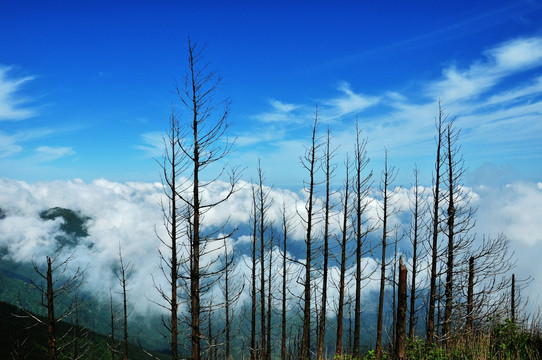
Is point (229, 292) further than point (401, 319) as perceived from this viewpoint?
Yes

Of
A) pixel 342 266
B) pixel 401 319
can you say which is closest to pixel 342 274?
pixel 342 266

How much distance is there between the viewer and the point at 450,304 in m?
13.9

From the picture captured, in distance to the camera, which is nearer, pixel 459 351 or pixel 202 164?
pixel 459 351

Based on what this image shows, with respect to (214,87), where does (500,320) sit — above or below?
below

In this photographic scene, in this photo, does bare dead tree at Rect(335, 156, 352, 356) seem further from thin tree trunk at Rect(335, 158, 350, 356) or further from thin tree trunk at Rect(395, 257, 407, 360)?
thin tree trunk at Rect(395, 257, 407, 360)

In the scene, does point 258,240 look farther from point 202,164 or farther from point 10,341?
point 10,341

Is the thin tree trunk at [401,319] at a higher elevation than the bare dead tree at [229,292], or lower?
higher

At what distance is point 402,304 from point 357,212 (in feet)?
32.2

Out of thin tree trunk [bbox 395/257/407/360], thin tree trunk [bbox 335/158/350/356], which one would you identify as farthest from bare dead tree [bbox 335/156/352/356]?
thin tree trunk [bbox 395/257/407/360]

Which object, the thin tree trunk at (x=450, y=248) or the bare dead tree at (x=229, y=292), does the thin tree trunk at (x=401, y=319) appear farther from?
the thin tree trunk at (x=450, y=248)

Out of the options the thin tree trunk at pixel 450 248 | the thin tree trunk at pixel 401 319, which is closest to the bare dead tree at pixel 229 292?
the thin tree trunk at pixel 401 319

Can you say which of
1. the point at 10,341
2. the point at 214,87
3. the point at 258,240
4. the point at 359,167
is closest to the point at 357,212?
the point at 359,167

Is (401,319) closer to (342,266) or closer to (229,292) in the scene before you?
(342,266)

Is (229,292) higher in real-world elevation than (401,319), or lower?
lower
